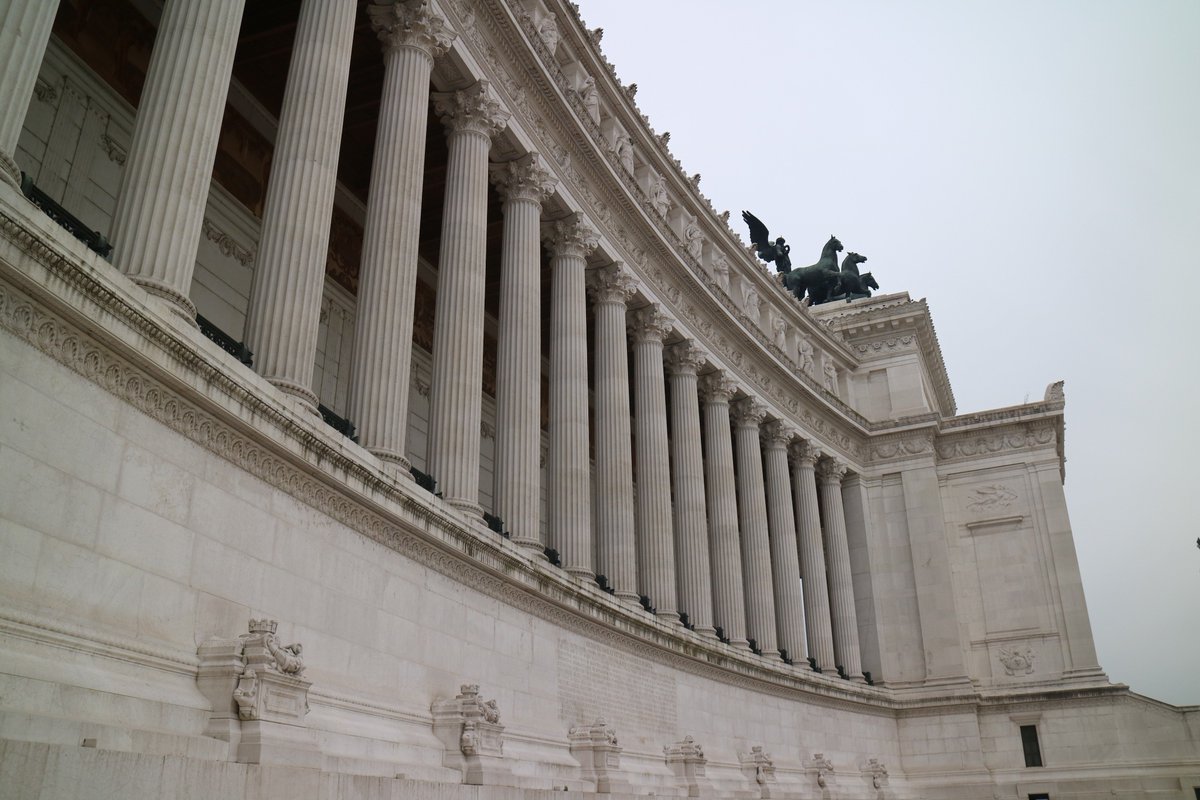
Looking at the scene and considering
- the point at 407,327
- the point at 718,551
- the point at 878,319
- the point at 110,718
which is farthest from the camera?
the point at 878,319

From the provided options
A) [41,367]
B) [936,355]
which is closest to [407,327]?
[41,367]

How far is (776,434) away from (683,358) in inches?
410

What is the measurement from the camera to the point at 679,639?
3203 cm

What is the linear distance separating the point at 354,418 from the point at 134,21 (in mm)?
13883

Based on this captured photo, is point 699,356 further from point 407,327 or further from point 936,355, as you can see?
point 936,355

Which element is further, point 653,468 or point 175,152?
point 653,468

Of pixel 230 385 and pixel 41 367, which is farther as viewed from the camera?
pixel 230 385

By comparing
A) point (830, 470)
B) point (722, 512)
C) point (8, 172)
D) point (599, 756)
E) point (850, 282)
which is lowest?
point (599, 756)

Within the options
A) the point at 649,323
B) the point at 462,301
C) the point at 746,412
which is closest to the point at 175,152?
the point at 462,301

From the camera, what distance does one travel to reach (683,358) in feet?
138

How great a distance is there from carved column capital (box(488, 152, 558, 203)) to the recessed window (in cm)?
3887

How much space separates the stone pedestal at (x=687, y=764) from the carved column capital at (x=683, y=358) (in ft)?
55.7

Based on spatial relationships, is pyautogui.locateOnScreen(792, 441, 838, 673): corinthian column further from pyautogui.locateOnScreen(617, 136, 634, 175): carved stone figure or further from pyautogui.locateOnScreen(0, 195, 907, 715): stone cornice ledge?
pyautogui.locateOnScreen(0, 195, 907, 715): stone cornice ledge

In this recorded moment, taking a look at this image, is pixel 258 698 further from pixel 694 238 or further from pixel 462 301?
pixel 694 238
